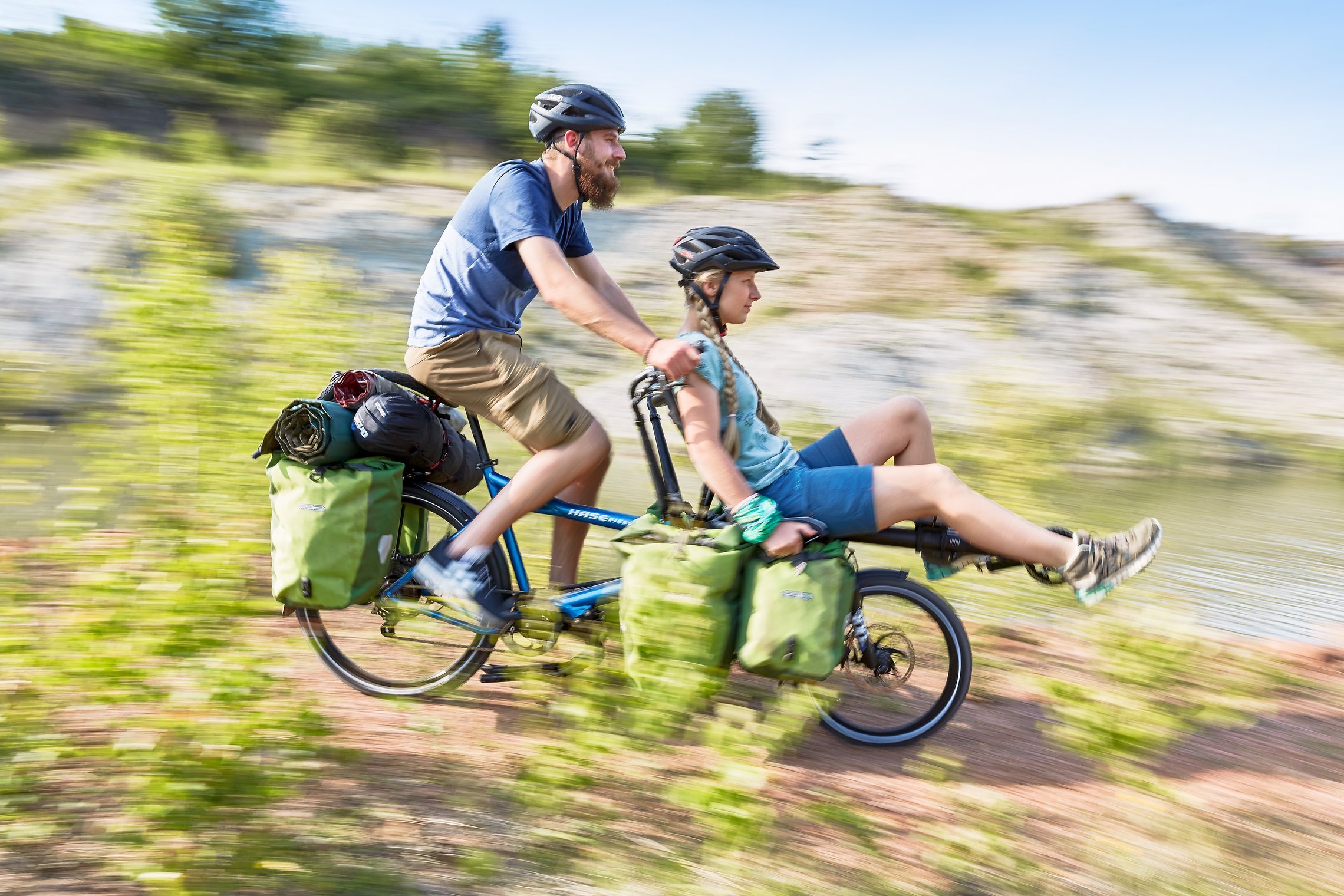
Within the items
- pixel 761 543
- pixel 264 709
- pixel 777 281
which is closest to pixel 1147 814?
pixel 761 543

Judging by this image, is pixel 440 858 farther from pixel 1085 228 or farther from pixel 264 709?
pixel 1085 228

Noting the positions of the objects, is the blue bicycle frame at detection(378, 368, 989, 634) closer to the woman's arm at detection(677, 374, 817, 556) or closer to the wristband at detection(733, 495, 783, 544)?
the woman's arm at detection(677, 374, 817, 556)

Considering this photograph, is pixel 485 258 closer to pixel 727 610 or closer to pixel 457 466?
pixel 457 466

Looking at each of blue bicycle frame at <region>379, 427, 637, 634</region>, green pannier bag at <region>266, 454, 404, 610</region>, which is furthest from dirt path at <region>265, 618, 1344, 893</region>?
blue bicycle frame at <region>379, 427, 637, 634</region>

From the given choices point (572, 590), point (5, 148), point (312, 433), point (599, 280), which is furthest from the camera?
point (5, 148)

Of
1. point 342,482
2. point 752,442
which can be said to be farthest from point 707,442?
point 342,482

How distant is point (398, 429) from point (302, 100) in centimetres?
2618

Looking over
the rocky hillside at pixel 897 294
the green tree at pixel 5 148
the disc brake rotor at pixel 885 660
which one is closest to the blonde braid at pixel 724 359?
the disc brake rotor at pixel 885 660

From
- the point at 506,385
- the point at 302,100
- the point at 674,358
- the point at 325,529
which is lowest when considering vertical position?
the point at 325,529

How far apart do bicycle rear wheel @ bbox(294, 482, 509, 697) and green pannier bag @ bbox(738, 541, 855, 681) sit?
91cm

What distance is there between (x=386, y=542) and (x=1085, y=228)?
1942 centimetres

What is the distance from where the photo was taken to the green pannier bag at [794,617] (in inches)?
114

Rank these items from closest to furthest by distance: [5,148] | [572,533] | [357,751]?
[357,751] → [572,533] → [5,148]

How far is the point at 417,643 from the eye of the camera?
3605mm
